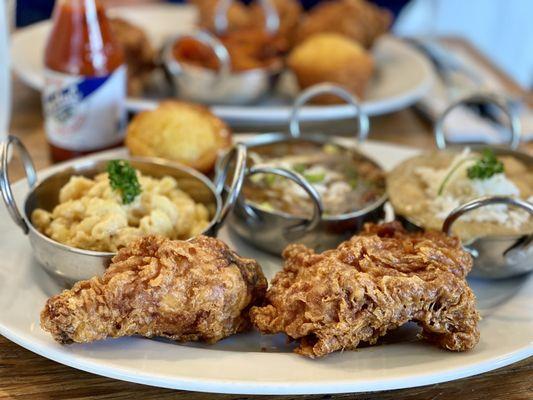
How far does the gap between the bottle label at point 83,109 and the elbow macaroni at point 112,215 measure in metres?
0.67

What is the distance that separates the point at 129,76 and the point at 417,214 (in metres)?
1.96

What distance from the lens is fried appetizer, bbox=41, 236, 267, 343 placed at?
63.9 inches

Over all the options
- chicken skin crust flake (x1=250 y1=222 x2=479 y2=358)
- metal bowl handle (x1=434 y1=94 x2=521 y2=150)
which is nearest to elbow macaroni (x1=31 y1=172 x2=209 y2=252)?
chicken skin crust flake (x1=250 y1=222 x2=479 y2=358)

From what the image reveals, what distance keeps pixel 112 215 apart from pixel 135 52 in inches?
70.5

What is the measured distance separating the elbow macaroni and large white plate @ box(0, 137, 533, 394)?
20cm

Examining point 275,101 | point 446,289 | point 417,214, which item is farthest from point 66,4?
point 446,289

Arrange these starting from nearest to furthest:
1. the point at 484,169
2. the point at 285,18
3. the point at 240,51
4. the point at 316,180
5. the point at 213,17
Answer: the point at 484,169 < the point at 316,180 < the point at 240,51 < the point at 213,17 < the point at 285,18

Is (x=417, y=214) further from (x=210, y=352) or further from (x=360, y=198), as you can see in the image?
(x=210, y=352)

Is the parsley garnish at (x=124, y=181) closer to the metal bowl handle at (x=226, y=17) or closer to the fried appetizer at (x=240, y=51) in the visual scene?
the fried appetizer at (x=240, y=51)

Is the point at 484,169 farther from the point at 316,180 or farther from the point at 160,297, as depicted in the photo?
the point at 160,297

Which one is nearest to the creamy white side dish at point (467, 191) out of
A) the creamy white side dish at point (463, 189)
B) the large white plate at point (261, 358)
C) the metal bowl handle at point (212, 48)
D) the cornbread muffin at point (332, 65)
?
Result: the creamy white side dish at point (463, 189)

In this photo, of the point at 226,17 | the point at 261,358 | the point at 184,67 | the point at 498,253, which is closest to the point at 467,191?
the point at 498,253

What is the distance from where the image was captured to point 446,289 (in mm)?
1704

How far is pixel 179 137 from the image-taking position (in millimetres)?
2713
